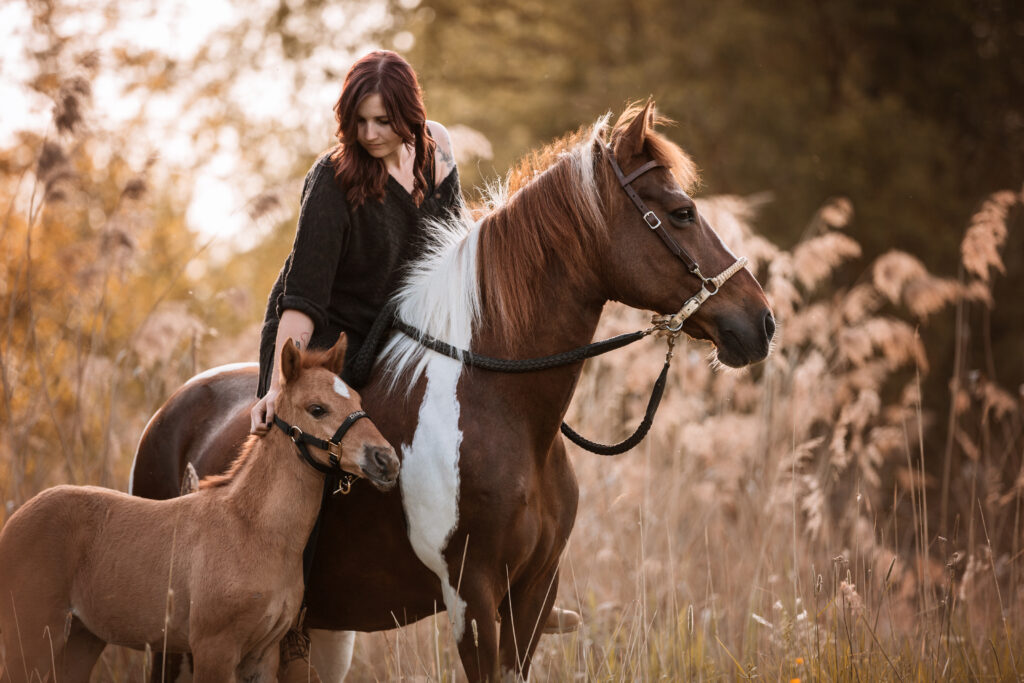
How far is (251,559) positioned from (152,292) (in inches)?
448

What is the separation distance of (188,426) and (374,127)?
1667 millimetres

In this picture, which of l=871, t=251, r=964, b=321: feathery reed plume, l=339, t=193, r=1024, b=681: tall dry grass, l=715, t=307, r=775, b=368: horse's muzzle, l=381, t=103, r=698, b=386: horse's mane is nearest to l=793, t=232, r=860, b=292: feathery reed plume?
l=339, t=193, r=1024, b=681: tall dry grass

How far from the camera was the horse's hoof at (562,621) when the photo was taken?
389 centimetres

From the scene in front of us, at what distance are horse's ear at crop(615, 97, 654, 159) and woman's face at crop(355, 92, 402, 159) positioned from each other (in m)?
Result: 0.84

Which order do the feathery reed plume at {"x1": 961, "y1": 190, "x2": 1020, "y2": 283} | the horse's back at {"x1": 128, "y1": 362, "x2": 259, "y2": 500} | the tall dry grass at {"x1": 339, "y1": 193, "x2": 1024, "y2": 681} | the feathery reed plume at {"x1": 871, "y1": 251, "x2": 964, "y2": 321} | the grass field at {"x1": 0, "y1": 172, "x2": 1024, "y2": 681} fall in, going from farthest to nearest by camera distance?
the feathery reed plume at {"x1": 871, "y1": 251, "x2": 964, "y2": 321} < the feathery reed plume at {"x1": 961, "y1": 190, "x2": 1020, "y2": 283} < the tall dry grass at {"x1": 339, "y1": 193, "x2": 1024, "y2": 681} < the grass field at {"x1": 0, "y1": 172, "x2": 1024, "y2": 681} < the horse's back at {"x1": 128, "y1": 362, "x2": 259, "y2": 500}

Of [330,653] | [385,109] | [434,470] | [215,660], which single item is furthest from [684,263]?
[330,653]

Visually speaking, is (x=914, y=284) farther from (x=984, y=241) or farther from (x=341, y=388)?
(x=341, y=388)

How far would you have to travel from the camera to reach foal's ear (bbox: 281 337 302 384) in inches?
123

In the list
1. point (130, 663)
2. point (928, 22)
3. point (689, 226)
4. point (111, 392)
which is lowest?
point (130, 663)

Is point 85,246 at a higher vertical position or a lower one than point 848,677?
higher

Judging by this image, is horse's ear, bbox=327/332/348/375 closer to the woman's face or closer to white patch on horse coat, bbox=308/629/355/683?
the woman's face

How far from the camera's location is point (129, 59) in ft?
38.2

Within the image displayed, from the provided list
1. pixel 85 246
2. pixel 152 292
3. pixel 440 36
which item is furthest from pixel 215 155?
pixel 85 246

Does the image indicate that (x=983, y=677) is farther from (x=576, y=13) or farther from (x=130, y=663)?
(x=576, y=13)
